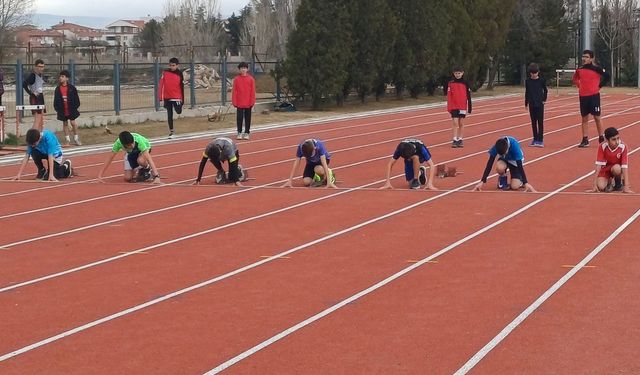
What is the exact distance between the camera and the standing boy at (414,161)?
43.8 ft

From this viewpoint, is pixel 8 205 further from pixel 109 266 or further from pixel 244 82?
pixel 244 82

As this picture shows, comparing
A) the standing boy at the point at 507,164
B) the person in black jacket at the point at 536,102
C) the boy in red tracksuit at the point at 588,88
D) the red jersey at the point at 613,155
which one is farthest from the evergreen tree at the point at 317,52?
the red jersey at the point at 613,155

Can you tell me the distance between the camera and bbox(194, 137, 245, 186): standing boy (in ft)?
45.6

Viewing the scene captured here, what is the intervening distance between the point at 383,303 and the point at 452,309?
1.67 feet

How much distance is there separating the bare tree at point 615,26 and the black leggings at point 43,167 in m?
46.2

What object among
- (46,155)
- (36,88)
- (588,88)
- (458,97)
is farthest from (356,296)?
(36,88)

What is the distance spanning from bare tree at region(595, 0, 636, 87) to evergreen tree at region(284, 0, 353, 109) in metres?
28.3

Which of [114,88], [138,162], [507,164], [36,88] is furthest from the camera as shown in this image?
[114,88]

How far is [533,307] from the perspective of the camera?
737 cm

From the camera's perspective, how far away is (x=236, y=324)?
6996mm

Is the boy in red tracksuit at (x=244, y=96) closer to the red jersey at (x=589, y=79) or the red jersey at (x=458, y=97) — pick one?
the red jersey at (x=458, y=97)

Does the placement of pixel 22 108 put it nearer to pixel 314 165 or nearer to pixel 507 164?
pixel 314 165

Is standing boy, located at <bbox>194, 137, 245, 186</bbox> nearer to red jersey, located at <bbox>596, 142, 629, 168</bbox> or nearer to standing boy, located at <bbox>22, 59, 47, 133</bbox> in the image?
red jersey, located at <bbox>596, 142, 629, 168</bbox>

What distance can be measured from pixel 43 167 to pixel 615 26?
4783 cm
